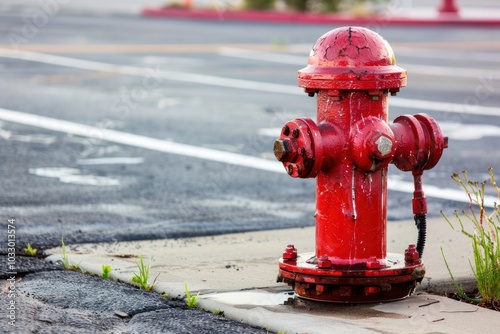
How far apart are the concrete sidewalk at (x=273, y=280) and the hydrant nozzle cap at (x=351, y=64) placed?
0.95 metres

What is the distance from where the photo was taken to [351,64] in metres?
4.45

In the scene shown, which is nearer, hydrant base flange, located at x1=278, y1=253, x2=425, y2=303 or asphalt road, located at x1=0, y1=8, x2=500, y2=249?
hydrant base flange, located at x1=278, y1=253, x2=425, y2=303

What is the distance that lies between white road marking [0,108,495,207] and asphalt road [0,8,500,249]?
2 centimetres

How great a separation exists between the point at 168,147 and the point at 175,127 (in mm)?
1122

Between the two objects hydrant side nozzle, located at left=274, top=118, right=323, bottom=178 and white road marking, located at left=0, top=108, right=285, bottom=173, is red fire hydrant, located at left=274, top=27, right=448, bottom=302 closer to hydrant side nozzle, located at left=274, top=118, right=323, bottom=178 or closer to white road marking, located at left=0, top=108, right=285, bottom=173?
hydrant side nozzle, located at left=274, top=118, right=323, bottom=178

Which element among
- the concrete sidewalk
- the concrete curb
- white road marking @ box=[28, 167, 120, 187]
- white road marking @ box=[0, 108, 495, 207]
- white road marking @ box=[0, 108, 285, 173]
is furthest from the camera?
the concrete curb

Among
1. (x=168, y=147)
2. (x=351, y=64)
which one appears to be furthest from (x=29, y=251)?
(x=168, y=147)

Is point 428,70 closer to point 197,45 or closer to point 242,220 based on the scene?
point 197,45

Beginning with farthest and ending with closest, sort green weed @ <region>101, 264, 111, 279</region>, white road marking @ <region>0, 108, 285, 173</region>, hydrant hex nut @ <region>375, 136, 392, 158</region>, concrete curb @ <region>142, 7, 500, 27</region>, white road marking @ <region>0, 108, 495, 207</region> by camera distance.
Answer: concrete curb @ <region>142, 7, 500, 27</region>
white road marking @ <region>0, 108, 285, 173</region>
white road marking @ <region>0, 108, 495, 207</region>
green weed @ <region>101, 264, 111, 279</region>
hydrant hex nut @ <region>375, 136, 392, 158</region>

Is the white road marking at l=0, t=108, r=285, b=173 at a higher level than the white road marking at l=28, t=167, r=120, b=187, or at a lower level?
higher

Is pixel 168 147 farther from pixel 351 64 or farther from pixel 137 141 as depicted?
pixel 351 64

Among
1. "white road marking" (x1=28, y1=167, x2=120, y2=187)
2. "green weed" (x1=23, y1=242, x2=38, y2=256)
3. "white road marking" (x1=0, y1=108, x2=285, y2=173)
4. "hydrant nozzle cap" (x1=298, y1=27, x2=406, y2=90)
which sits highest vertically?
"hydrant nozzle cap" (x1=298, y1=27, x2=406, y2=90)

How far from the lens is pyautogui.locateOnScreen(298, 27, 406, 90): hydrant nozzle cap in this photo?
4430 mm

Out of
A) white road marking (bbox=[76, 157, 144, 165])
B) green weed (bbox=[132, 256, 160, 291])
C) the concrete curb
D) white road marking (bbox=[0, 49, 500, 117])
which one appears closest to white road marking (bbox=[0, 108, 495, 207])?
white road marking (bbox=[76, 157, 144, 165])
